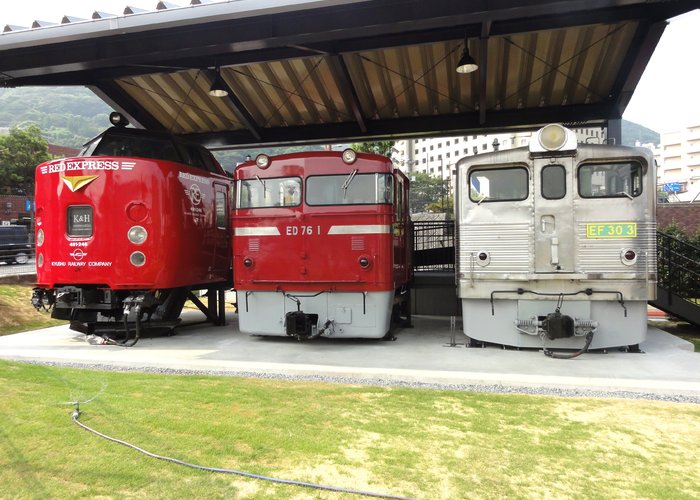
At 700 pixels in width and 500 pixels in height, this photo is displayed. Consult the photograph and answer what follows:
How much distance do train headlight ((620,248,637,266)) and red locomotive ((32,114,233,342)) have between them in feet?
23.2

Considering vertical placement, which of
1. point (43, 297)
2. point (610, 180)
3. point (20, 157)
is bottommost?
point (43, 297)

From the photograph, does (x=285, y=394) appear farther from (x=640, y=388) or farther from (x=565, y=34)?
(x=565, y=34)

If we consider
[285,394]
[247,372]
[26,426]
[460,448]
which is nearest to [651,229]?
[460,448]

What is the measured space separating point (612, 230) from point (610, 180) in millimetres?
743

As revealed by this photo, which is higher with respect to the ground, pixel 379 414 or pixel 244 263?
pixel 244 263

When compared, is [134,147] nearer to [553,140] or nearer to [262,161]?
[262,161]

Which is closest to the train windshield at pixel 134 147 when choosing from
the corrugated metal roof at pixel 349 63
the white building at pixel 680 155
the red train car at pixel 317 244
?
the corrugated metal roof at pixel 349 63

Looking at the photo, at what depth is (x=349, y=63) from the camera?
955 centimetres

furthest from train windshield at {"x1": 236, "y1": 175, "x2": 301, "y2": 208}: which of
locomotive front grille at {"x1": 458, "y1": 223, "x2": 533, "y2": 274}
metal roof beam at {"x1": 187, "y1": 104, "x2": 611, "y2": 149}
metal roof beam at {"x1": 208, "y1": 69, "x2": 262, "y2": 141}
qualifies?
metal roof beam at {"x1": 187, "y1": 104, "x2": 611, "y2": 149}

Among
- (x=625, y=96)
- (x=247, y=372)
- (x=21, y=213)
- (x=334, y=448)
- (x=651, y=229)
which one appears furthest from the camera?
(x=21, y=213)

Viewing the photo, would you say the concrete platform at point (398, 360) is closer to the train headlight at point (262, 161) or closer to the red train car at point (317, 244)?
the red train car at point (317, 244)

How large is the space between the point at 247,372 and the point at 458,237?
12.2ft

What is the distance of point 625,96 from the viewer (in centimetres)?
953

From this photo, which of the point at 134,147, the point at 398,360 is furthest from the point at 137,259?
the point at 398,360
